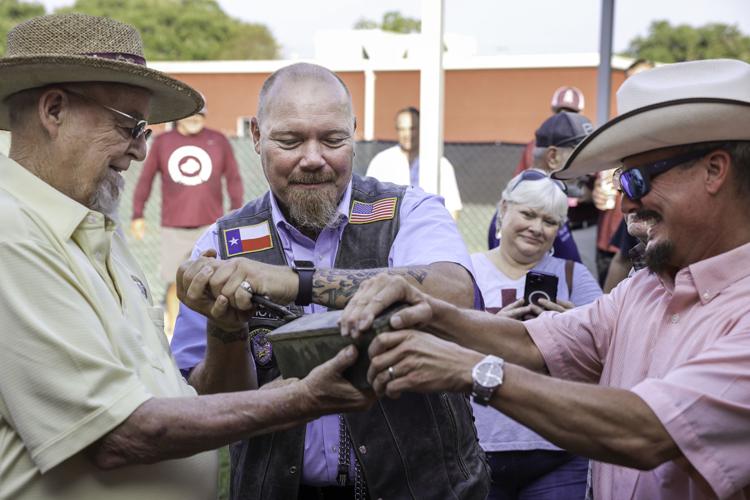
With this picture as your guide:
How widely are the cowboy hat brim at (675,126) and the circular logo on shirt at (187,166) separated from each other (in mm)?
7896

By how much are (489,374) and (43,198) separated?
4.39 ft

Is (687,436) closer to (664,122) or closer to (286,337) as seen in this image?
(664,122)

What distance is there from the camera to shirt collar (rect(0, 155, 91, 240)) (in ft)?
8.32

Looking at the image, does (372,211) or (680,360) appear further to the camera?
(372,211)

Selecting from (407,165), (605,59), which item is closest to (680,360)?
(605,59)

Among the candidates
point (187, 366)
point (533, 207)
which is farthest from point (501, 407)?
point (533, 207)

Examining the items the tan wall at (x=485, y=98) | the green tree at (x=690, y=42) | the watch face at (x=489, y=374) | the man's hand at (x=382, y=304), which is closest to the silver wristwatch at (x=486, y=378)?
the watch face at (x=489, y=374)

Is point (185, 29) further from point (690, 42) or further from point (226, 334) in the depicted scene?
point (226, 334)

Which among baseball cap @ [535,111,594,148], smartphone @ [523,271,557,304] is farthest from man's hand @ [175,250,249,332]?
baseball cap @ [535,111,594,148]

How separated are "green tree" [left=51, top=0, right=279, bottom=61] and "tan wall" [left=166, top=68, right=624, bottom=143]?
31.6m

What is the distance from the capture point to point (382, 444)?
2.91 meters

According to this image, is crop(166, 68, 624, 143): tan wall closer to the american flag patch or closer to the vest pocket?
the american flag patch

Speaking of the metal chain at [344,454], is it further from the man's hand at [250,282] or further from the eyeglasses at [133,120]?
the eyeglasses at [133,120]

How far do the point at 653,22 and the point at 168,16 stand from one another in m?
32.7
